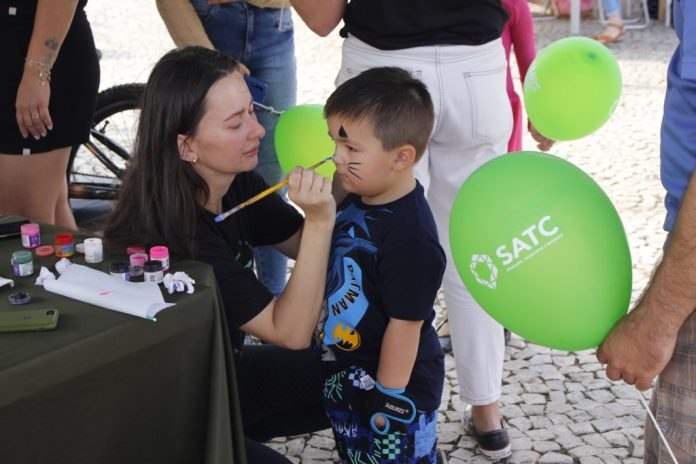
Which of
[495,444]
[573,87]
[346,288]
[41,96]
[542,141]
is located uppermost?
[41,96]

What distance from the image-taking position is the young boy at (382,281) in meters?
1.76

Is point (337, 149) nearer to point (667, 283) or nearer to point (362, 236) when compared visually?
point (362, 236)

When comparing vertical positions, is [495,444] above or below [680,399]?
below


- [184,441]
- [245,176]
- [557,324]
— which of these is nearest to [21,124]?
[245,176]

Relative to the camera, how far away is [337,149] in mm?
1827

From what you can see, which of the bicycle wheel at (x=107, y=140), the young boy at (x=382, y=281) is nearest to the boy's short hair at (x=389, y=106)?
the young boy at (x=382, y=281)

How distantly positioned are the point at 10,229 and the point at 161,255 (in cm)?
44

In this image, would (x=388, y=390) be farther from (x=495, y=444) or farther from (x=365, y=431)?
(x=495, y=444)

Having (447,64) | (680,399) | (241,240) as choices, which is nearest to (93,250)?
(241,240)

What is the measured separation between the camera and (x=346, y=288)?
1.84 m

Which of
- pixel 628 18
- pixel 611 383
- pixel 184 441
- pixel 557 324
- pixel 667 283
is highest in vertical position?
pixel 667 283

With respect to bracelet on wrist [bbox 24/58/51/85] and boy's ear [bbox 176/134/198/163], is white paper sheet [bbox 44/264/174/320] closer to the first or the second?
boy's ear [bbox 176/134/198/163]

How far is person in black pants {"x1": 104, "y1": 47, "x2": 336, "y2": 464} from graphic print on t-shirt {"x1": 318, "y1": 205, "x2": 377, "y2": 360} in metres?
0.07

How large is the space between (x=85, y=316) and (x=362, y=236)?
637 mm
